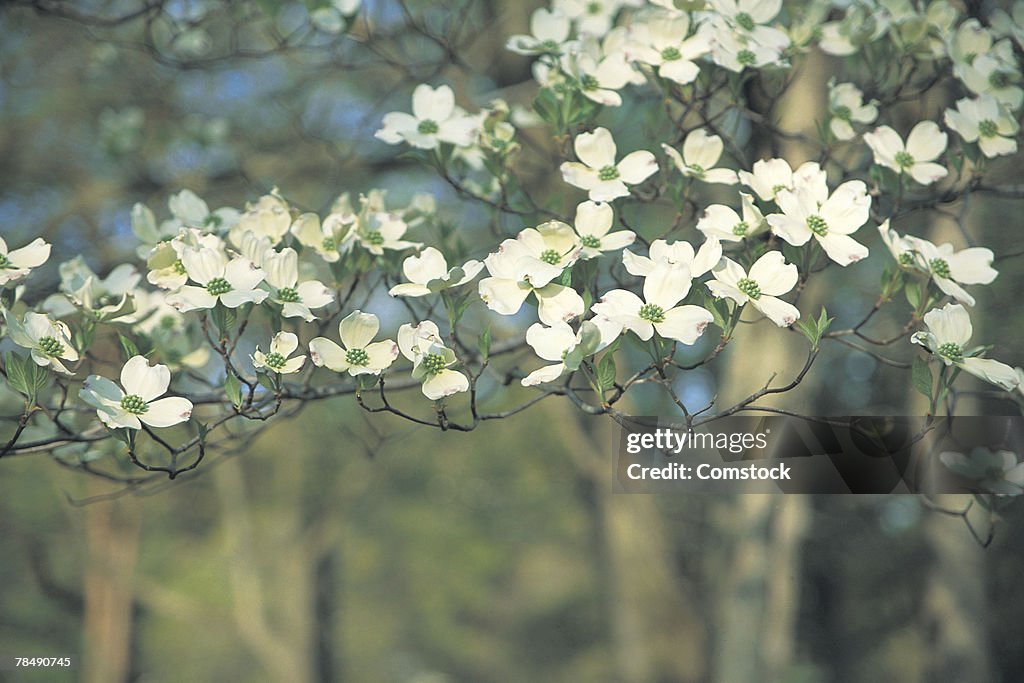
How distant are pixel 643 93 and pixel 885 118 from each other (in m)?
0.42

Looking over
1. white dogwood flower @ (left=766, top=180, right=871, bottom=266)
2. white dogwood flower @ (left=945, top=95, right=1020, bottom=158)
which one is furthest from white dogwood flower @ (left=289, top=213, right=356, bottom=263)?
white dogwood flower @ (left=945, top=95, right=1020, bottom=158)

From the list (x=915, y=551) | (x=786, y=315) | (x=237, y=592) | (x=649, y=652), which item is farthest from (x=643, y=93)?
(x=237, y=592)

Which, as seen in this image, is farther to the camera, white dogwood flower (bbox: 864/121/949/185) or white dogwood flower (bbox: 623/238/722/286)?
white dogwood flower (bbox: 864/121/949/185)

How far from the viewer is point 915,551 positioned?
215 inches

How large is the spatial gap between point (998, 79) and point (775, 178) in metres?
0.44

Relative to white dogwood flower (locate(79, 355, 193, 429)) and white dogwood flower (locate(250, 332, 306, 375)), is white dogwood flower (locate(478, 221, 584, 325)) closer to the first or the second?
white dogwood flower (locate(250, 332, 306, 375))

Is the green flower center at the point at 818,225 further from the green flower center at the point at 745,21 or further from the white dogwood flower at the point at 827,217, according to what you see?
the green flower center at the point at 745,21

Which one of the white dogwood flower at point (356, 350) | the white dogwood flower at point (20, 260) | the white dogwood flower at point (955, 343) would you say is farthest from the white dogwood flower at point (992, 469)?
the white dogwood flower at point (20, 260)

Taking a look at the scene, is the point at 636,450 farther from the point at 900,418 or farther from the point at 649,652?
the point at 649,652

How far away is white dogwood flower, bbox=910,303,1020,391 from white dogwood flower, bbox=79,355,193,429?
0.71 m

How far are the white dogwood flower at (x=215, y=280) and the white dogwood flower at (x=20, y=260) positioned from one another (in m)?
0.14

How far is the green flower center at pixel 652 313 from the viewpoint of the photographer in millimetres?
827

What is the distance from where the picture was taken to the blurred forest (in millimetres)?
2516

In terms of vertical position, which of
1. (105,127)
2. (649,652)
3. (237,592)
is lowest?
(237,592)
